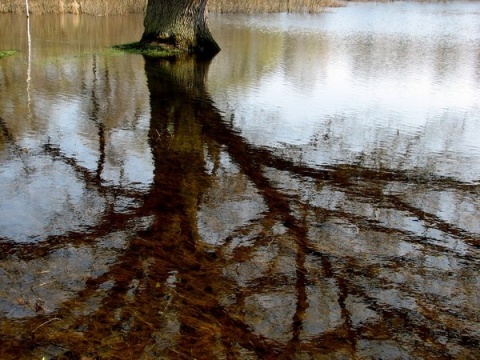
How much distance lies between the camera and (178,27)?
50.9 ft

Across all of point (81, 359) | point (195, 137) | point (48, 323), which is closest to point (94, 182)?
point (195, 137)

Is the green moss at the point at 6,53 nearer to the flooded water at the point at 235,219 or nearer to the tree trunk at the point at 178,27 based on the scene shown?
the flooded water at the point at 235,219

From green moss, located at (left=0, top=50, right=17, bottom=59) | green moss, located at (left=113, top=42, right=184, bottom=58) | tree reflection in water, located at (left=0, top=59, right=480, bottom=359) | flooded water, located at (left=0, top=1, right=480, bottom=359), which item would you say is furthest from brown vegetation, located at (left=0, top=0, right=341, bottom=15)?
tree reflection in water, located at (left=0, top=59, right=480, bottom=359)

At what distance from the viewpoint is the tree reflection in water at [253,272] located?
334cm

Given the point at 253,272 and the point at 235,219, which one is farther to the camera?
the point at 235,219

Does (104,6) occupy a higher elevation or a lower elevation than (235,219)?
higher

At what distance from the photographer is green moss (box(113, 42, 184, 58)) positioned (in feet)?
49.1

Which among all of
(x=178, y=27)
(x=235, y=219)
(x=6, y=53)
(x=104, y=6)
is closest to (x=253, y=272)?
(x=235, y=219)

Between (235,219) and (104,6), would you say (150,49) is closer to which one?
(104,6)

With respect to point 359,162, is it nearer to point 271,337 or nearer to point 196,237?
point 196,237

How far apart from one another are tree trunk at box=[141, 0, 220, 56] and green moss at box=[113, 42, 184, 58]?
18 cm

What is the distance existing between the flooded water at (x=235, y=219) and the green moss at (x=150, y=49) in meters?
3.51

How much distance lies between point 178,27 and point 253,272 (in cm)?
A: 1255

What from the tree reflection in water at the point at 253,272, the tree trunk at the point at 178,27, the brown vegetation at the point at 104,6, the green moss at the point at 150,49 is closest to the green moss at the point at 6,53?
the green moss at the point at 150,49
